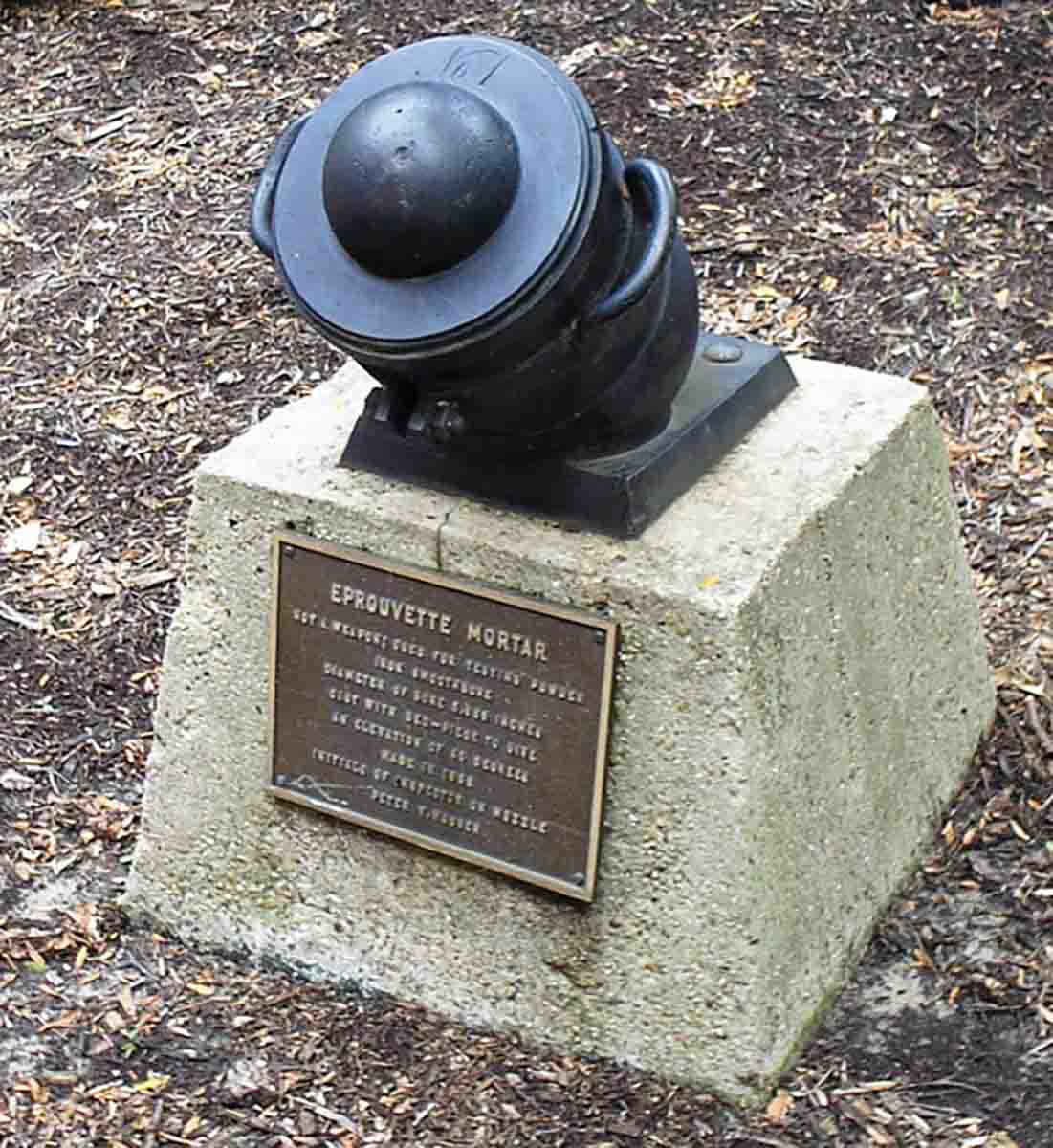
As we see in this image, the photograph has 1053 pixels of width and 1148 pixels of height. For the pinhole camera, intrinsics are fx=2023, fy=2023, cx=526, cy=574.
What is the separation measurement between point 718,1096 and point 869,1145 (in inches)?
10.6

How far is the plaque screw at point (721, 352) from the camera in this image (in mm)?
3674

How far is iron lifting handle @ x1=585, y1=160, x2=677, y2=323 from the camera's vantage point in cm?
298

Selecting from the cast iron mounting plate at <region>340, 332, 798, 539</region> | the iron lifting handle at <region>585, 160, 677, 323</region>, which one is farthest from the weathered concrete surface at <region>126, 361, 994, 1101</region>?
the iron lifting handle at <region>585, 160, 677, 323</region>

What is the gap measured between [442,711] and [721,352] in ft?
2.76

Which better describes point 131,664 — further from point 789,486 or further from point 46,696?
point 789,486

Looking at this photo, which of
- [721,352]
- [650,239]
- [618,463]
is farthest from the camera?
[721,352]

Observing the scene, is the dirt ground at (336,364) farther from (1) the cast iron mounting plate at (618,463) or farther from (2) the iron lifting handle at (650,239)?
(2) the iron lifting handle at (650,239)

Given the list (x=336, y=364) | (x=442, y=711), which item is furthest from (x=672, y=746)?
(x=336, y=364)

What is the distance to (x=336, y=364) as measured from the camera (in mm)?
5605

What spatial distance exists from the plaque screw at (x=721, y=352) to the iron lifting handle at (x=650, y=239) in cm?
62

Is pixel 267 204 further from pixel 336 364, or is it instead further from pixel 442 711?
pixel 336 364

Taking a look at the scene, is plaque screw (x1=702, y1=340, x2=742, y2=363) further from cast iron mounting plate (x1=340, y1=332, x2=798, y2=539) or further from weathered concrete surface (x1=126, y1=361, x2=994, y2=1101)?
weathered concrete surface (x1=126, y1=361, x2=994, y2=1101)

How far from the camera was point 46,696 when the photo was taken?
15.0 feet

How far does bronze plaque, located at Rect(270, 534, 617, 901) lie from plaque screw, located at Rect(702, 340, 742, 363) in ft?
2.19
